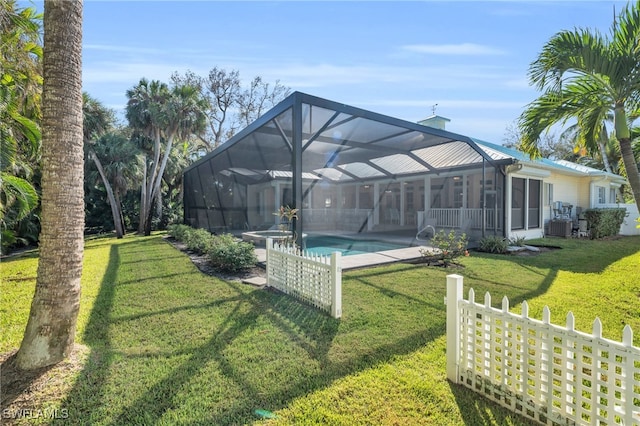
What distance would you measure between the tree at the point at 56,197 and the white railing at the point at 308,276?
2742 millimetres

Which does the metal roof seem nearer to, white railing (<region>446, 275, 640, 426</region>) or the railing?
the railing

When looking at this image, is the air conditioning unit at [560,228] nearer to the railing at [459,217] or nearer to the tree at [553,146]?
the railing at [459,217]

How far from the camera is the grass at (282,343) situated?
2.31 meters

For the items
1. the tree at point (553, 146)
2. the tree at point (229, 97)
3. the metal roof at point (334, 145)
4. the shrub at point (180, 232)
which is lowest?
the shrub at point (180, 232)

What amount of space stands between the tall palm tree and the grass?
2.76 meters

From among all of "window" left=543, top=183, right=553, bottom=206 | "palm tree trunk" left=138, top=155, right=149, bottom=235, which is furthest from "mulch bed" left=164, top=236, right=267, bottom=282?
"window" left=543, top=183, right=553, bottom=206

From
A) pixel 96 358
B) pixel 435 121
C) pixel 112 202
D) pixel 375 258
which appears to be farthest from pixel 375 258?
pixel 112 202

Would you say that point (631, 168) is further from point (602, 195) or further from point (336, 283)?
point (602, 195)

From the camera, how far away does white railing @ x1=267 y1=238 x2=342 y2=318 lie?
411 centimetres

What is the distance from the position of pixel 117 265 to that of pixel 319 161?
7914 mm

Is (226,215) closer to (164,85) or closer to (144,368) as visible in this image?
(144,368)

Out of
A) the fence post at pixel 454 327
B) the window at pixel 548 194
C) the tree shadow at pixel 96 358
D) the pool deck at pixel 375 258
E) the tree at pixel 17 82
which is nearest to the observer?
the tree shadow at pixel 96 358

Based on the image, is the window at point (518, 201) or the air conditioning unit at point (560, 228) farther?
the air conditioning unit at point (560, 228)

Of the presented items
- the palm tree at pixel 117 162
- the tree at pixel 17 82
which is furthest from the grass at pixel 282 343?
the palm tree at pixel 117 162
